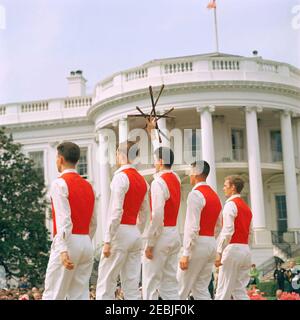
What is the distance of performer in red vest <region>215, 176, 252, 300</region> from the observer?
364 inches

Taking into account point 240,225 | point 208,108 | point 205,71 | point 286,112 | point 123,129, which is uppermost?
point 205,71

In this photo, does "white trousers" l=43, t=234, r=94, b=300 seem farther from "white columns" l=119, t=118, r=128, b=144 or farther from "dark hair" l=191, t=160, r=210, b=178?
"white columns" l=119, t=118, r=128, b=144

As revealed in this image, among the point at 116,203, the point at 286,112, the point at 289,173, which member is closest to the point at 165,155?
the point at 116,203

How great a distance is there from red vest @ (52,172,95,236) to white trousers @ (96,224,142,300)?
0.83 metres

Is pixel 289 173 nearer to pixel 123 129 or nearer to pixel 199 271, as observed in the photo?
pixel 123 129

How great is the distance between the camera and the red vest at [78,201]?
7461 millimetres

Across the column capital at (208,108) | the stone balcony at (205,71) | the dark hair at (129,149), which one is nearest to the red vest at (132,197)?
the dark hair at (129,149)

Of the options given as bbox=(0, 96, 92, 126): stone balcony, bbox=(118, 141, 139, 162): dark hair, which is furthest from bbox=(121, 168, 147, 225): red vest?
bbox=(0, 96, 92, 126): stone balcony

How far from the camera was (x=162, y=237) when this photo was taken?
29.2 ft

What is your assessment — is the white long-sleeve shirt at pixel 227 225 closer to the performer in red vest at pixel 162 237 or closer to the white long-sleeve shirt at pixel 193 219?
the white long-sleeve shirt at pixel 193 219

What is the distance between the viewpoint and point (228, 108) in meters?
33.5

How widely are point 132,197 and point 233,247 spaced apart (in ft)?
5.38

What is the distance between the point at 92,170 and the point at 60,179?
96.1 feet
